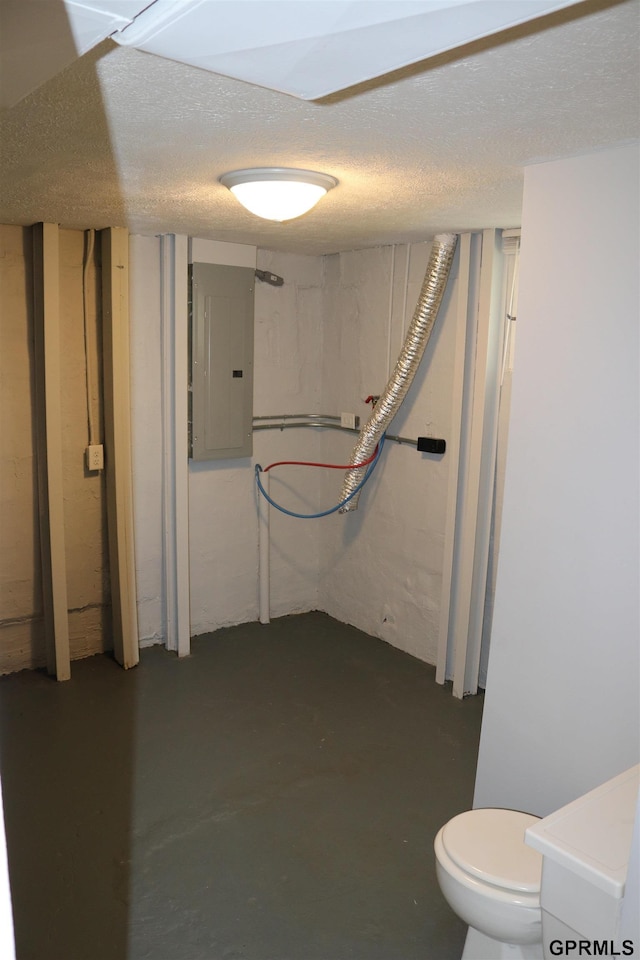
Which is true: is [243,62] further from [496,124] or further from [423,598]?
[423,598]

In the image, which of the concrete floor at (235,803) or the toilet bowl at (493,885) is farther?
the concrete floor at (235,803)

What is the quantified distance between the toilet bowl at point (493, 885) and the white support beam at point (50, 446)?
2267mm

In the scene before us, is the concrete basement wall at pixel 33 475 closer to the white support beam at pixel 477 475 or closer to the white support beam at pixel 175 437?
the white support beam at pixel 175 437

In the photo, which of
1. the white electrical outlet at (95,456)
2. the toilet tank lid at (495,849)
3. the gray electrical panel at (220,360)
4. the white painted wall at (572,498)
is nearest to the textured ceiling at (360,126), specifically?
the white painted wall at (572,498)

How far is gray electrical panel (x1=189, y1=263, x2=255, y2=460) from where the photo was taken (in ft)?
12.8

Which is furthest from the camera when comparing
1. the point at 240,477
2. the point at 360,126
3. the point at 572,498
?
the point at 240,477

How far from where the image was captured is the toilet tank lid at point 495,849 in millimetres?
1854

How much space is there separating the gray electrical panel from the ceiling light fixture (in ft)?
4.70

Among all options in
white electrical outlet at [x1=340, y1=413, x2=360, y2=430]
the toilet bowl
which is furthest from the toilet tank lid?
white electrical outlet at [x1=340, y1=413, x2=360, y2=430]

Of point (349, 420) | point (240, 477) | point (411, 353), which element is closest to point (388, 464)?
point (349, 420)

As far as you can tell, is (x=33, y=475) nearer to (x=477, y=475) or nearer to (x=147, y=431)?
(x=147, y=431)

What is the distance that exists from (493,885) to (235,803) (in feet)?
3.96

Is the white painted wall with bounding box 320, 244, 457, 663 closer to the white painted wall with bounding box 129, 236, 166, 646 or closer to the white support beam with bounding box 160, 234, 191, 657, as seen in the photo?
the white support beam with bounding box 160, 234, 191, 657

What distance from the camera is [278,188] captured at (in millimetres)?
2355
